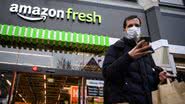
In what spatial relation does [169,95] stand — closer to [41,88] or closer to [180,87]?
[180,87]

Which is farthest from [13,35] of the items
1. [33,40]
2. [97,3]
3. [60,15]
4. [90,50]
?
[97,3]

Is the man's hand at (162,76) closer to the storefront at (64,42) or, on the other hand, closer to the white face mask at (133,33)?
the white face mask at (133,33)

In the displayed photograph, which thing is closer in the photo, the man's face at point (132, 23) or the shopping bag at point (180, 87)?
the shopping bag at point (180, 87)

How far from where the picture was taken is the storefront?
6449 mm

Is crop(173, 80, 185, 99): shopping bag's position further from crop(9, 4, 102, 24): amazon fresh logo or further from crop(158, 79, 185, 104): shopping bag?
crop(9, 4, 102, 24): amazon fresh logo

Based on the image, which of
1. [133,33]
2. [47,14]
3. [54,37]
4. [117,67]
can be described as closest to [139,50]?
[117,67]

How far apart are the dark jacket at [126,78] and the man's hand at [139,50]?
0.04m

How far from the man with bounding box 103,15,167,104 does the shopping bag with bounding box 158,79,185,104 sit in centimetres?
12

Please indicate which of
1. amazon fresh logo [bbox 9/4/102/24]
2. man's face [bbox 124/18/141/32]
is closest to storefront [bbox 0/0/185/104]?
amazon fresh logo [bbox 9/4/102/24]

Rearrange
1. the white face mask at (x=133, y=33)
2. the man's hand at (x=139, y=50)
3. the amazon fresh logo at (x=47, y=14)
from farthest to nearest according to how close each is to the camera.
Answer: the amazon fresh logo at (x=47, y=14) → the white face mask at (x=133, y=33) → the man's hand at (x=139, y=50)

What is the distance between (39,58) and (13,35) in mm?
902

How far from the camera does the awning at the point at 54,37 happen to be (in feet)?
21.1

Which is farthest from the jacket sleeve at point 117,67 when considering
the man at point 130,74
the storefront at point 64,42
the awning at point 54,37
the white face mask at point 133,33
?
the awning at point 54,37

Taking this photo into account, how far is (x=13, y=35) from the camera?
6.38 meters
